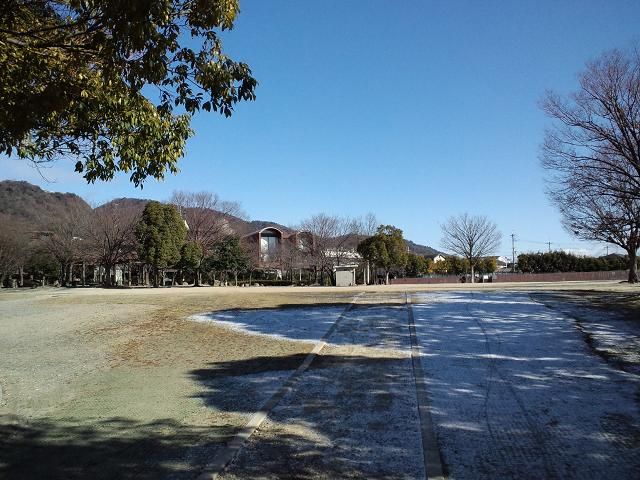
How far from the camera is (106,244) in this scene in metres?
47.4

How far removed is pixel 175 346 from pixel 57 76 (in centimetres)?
640

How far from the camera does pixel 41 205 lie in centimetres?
6100

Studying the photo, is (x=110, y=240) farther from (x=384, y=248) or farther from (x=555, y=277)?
(x=555, y=277)

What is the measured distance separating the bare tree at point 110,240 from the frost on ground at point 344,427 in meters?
41.5

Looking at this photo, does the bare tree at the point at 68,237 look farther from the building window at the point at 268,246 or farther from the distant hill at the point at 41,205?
the building window at the point at 268,246

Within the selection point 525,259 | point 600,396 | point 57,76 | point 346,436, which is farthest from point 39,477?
point 525,259

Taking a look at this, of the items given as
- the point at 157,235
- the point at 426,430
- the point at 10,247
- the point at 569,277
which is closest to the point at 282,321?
the point at 426,430

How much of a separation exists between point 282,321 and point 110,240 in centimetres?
3690

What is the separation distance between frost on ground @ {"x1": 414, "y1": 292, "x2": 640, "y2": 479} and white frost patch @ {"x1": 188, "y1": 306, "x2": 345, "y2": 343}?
111 inches

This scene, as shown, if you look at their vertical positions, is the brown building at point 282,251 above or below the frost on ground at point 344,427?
A: above

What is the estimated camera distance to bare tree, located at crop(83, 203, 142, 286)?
154ft

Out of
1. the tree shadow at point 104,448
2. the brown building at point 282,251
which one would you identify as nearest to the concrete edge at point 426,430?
the tree shadow at point 104,448

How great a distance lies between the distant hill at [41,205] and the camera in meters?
54.2

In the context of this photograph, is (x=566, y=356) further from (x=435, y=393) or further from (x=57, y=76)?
(x=57, y=76)
